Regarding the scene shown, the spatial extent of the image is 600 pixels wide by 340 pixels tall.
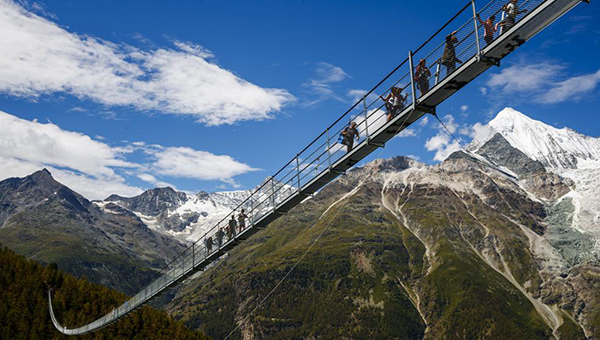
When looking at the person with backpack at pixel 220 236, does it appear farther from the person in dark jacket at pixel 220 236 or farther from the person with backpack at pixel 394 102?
the person with backpack at pixel 394 102

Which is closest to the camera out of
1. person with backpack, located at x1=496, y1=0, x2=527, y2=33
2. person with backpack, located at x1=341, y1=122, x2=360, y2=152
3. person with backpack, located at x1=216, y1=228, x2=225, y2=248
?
person with backpack, located at x1=496, y1=0, x2=527, y2=33

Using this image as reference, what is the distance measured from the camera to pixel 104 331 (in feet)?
425

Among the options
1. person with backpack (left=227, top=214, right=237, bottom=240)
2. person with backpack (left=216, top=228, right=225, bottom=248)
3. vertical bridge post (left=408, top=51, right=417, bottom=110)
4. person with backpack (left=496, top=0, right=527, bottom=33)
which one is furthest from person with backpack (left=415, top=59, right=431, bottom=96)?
person with backpack (left=216, top=228, right=225, bottom=248)

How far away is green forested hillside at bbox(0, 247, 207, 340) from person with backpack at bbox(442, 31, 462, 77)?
116165mm

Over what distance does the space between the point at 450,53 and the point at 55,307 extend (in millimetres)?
127331

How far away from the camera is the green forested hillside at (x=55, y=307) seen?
125 m

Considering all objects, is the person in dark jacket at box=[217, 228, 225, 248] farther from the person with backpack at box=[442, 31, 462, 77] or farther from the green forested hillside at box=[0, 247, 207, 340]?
the green forested hillside at box=[0, 247, 207, 340]

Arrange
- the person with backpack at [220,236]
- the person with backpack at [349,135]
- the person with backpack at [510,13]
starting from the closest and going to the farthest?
the person with backpack at [510,13] < the person with backpack at [349,135] < the person with backpack at [220,236]

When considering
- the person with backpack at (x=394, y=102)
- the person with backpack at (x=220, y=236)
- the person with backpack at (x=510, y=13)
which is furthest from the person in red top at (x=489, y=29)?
the person with backpack at (x=220, y=236)

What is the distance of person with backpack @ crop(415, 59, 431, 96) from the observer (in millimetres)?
29266

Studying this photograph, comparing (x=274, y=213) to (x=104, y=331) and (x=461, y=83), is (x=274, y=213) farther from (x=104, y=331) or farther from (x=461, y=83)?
A: (x=104, y=331)

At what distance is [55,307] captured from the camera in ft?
427

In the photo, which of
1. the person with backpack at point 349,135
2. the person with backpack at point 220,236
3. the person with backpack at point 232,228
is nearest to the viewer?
the person with backpack at point 349,135

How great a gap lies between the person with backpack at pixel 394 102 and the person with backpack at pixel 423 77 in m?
1.45
